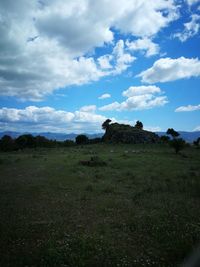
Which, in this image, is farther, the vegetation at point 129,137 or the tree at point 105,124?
the tree at point 105,124

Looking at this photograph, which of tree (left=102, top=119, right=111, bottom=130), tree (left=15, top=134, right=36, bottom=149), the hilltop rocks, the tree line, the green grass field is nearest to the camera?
the green grass field

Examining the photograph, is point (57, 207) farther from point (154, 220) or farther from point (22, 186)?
point (22, 186)

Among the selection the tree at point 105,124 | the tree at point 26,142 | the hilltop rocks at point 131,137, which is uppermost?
the tree at point 105,124

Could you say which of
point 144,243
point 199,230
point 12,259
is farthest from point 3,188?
point 199,230

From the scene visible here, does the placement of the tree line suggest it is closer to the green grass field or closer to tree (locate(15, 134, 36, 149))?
tree (locate(15, 134, 36, 149))

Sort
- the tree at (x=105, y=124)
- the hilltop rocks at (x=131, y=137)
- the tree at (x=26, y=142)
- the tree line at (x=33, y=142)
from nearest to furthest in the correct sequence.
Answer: the tree line at (x=33, y=142)
the tree at (x=26, y=142)
the hilltop rocks at (x=131, y=137)
the tree at (x=105, y=124)

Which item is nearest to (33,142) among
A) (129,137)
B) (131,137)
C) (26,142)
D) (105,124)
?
(26,142)

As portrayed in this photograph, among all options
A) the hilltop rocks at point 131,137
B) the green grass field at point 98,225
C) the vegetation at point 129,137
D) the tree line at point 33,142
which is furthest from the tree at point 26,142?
the green grass field at point 98,225

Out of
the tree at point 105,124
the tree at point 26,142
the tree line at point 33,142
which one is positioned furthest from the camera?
the tree at point 105,124

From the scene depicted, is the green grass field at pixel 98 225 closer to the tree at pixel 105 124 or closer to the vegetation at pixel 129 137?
the vegetation at pixel 129 137

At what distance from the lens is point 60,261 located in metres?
8.98

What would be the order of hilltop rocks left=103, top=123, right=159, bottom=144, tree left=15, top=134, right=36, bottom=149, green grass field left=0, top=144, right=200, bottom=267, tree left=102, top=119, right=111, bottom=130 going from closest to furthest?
green grass field left=0, top=144, right=200, bottom=267 < tree left=15, top=134, right=36, bottom=149 < hilltop rocks left=103, top=123, right=159, bottom=144 < tree left=102, top=119, right=111, bottom=130

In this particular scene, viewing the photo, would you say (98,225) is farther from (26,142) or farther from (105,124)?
(105,124)

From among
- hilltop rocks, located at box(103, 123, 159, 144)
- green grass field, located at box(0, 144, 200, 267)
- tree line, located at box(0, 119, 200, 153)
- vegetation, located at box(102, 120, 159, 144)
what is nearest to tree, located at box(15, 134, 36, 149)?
tree line, located at box(0, 119, 200, 153)
